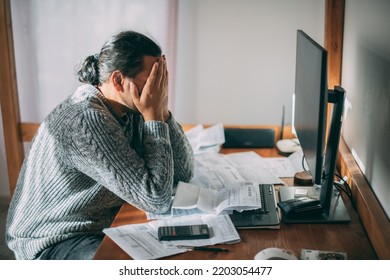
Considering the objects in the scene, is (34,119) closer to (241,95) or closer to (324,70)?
(241,95)

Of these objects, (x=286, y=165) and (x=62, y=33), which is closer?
(x=286, y=165)

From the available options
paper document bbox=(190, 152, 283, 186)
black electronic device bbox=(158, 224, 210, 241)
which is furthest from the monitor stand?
black electronic device bbox=(158, 224, 210, 241)

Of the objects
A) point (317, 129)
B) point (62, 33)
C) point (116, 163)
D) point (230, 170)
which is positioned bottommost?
point (230, 170)

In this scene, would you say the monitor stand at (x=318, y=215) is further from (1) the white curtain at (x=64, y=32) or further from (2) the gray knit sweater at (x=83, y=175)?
(1) the white curtain at (x=64, y=32)

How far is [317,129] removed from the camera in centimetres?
121

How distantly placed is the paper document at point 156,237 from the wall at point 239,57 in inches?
39.8

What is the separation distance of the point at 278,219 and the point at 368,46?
1.75 feet

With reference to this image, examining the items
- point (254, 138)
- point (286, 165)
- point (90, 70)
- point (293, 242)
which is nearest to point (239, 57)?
point (254, 138)

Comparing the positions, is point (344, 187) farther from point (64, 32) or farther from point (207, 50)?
point (64, 32)

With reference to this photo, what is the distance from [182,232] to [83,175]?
0.33 metres

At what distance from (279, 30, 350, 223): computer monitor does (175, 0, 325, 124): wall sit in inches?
26.1

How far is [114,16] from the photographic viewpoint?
7.34ft

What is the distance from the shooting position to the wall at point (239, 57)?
2199 mm

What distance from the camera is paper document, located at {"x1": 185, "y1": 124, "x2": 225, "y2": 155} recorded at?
2.02 meters
